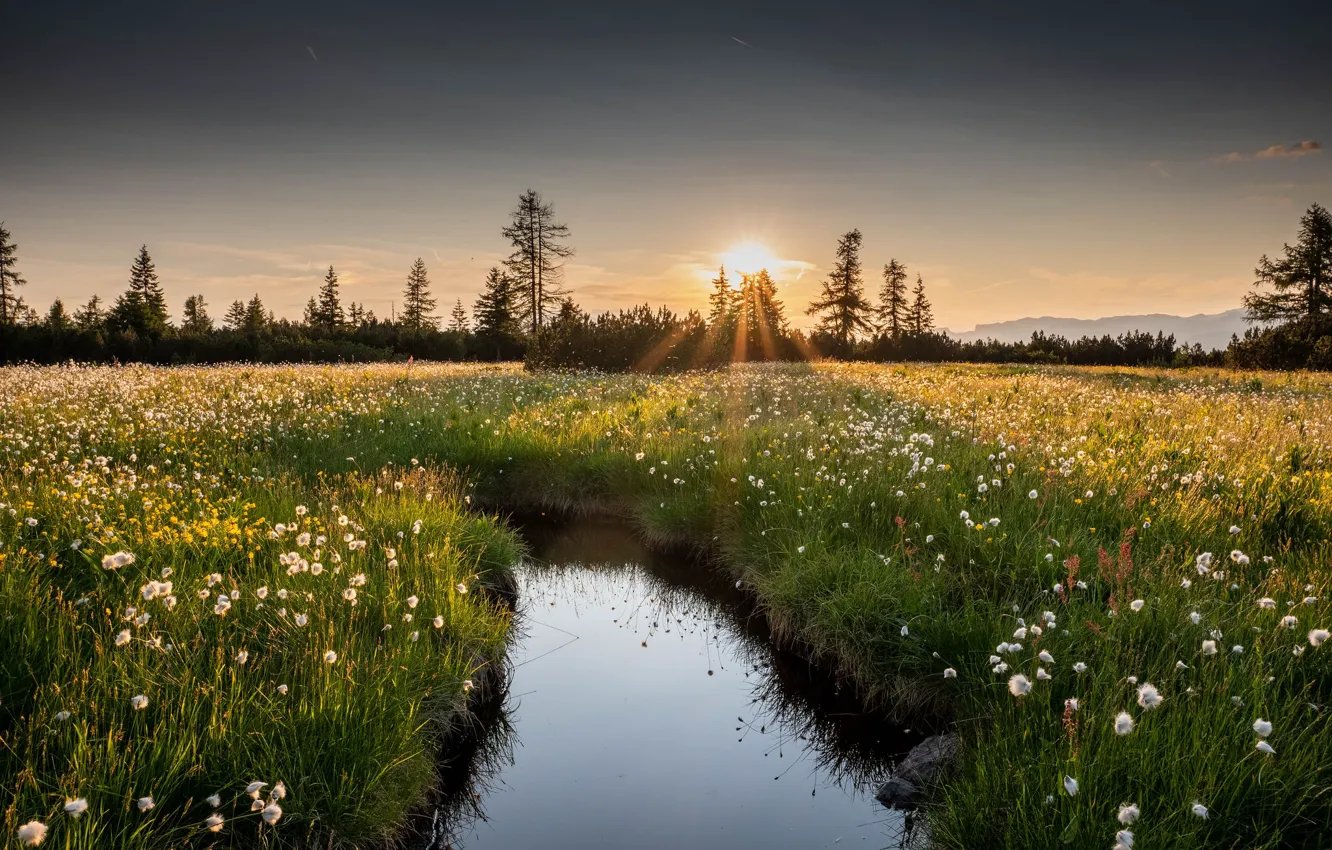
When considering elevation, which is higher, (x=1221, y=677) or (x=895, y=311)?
(x=895, y=311)

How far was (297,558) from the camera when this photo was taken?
14.5 feet

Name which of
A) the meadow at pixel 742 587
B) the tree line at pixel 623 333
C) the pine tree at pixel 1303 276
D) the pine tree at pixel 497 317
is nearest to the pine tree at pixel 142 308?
the tree line at pixel 623 333

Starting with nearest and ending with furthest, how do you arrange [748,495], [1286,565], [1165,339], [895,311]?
[1286,565] → [748,495] → [1165,339] → [895,311]

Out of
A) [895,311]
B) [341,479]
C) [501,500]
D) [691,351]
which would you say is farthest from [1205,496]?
[895,311]

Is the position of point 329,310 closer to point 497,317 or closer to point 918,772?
point 497,317

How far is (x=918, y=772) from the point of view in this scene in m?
4.40

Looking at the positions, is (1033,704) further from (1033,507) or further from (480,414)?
(480,414)

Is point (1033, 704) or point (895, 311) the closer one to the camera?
point (1033, 704)

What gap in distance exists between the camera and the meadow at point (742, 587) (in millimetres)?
3191

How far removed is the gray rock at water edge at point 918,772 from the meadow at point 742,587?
15 cm

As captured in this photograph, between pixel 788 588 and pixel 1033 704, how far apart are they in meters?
2.68

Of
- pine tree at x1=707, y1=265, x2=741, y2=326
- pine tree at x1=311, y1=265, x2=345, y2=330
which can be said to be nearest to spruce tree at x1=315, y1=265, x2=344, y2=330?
pine tree at x1=311, y1=265, x2=345, y2=330

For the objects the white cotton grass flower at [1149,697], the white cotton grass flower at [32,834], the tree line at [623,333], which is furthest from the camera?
the tree line at [623,333]

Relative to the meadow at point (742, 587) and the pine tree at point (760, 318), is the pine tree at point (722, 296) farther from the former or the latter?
the meadow at point (742, 587)
